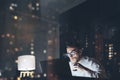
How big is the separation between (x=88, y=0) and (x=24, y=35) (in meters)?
0.86

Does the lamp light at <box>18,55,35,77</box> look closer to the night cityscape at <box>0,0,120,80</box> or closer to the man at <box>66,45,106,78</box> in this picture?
the night cityscape at <box>0,0,120,80</box>

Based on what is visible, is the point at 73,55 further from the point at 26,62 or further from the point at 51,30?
the point at 26,62

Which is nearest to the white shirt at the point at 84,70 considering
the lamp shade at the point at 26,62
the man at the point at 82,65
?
the man at the point at 82,65

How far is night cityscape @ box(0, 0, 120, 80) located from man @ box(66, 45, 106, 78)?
0.07 metres

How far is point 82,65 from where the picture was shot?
2.84 m

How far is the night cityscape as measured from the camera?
2781mm

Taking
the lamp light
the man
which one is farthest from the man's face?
the lamp light

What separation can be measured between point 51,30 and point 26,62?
0.48 m

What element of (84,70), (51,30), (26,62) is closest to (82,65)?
(84,70)

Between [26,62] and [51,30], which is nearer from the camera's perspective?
[26,62]

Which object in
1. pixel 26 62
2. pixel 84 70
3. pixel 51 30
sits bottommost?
pixel 84 70

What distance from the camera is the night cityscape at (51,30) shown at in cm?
278

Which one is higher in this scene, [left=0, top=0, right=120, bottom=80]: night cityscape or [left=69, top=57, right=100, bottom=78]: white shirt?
[left=0, top=0, right=120, bottom=80]: night cityscape

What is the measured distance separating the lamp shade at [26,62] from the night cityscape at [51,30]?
1.7 inches
